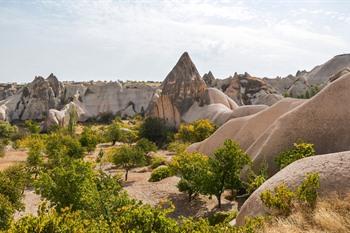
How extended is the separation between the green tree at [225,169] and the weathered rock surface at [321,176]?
7.70 m

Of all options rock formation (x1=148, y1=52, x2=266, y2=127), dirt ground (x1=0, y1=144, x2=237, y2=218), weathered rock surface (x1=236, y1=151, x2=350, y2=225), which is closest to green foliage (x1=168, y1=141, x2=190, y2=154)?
dirt ground (x1=0, y1=144, x2=237, y2=218)

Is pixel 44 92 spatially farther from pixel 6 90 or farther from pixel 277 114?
pixel 277 114

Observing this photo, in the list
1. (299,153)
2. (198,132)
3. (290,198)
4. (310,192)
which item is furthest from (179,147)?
(310,192)

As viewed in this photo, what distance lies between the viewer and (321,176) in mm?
15891

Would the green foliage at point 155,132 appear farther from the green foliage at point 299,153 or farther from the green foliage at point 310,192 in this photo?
the green foliage at point 310,192

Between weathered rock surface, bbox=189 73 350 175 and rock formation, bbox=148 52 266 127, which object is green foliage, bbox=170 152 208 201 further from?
rock formation, bbox=148 52 266 127

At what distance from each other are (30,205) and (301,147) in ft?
72.1

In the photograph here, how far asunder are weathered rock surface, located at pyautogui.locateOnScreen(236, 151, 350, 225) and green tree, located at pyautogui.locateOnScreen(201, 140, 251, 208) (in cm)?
770

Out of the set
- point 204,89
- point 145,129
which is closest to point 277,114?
point 145,129

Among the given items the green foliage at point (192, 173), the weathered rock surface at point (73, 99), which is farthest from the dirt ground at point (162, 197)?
the weathered rock surface at point (73, 99)

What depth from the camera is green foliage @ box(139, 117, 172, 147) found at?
208ft

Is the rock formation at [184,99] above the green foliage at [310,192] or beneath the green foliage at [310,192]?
above

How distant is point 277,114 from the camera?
35875 mm

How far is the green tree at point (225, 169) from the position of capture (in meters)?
25.7
